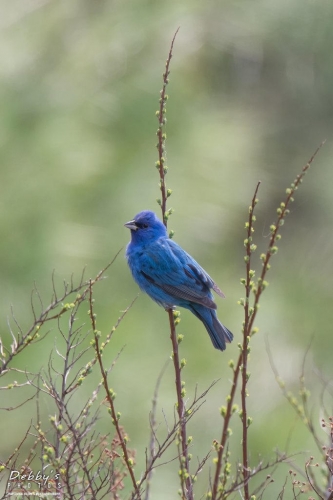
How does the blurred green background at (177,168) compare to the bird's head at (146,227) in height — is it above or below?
above

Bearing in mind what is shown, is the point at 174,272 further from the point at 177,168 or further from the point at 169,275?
the point at 177,168

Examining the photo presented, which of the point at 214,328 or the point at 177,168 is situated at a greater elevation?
the point at 177,168

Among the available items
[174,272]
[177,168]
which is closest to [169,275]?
[174,272]

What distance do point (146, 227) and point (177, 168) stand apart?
2690 mm

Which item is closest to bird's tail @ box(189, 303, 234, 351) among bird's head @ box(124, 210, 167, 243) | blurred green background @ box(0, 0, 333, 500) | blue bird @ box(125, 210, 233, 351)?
blue bird @ box(125, 210, 233, 351)

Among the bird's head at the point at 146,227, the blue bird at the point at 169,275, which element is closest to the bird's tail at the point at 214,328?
the blue bird at the point at 169,275

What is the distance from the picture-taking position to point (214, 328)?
9.00 ft

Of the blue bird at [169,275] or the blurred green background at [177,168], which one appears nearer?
the blue bird at [169,275]

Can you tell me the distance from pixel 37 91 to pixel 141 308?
1885 mm

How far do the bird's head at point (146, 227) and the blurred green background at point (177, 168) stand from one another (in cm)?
155

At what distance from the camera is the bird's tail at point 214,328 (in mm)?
2725

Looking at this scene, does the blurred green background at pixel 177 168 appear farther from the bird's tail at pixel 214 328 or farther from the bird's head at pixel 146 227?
the bird's head at pixel 146 227

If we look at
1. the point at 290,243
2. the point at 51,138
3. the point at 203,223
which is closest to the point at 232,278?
the point at 203,223

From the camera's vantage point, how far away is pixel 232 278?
17.8 feet
